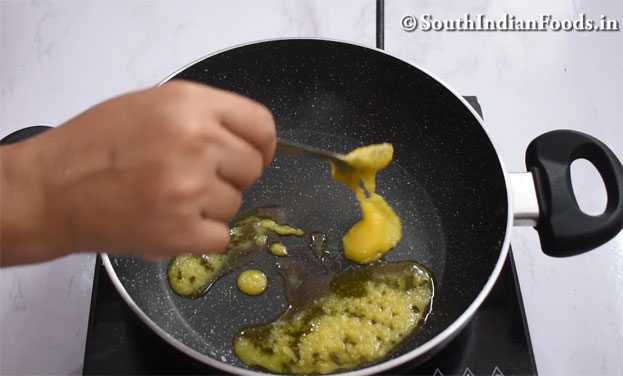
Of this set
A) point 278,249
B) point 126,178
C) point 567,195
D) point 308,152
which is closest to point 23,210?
point 126,178

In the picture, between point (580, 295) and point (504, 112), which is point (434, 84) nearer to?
point (504, 112)

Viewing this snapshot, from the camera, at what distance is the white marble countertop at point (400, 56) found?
0.77 meters

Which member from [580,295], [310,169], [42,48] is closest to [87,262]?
[310,169]

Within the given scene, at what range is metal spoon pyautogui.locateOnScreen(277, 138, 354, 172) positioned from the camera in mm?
585

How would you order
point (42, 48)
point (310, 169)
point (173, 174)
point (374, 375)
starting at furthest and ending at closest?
point (42, 48) < point (310, 169) < point (374, 375) < point (173, 174)

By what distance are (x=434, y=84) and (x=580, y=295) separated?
355 mm

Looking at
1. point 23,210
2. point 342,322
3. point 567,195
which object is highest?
point 23,210

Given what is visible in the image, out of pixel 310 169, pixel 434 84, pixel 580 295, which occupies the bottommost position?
pixel 580 295

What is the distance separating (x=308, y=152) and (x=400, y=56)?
486 mm

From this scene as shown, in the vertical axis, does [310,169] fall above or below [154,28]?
below

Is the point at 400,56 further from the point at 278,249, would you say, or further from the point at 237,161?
the point at 237,161

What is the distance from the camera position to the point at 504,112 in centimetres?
96

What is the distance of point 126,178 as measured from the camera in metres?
0.44

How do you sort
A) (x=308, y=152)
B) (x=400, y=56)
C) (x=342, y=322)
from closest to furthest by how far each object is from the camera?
1. (x=308, y=152)
2. (x=342, y=322)
3. (x=400, y=56)
